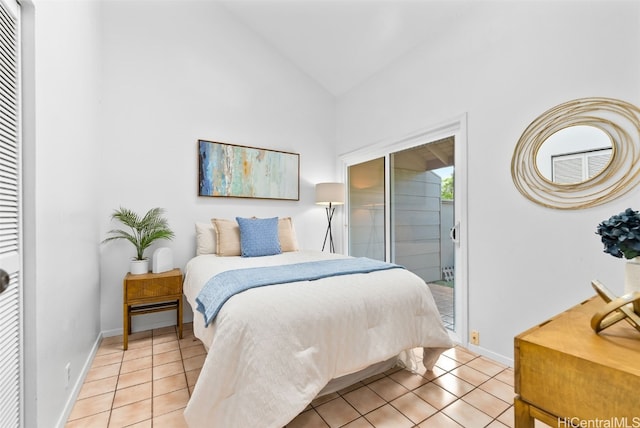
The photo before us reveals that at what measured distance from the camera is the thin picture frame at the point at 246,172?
318 centimetres

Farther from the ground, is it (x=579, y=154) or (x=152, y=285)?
(x=579, y=154)

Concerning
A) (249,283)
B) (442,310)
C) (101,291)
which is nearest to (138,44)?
(101,291)

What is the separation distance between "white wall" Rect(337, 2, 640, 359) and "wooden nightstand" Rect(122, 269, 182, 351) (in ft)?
8.60

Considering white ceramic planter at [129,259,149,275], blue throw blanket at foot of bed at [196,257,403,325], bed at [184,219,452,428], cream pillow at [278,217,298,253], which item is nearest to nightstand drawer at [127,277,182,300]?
white ceramic planter at [129,259,149,275]

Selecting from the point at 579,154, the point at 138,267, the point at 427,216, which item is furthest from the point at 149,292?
the point at 579,154

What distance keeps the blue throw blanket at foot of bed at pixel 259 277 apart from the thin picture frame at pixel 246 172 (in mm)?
1636

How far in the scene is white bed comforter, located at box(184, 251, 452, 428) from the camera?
126 cm

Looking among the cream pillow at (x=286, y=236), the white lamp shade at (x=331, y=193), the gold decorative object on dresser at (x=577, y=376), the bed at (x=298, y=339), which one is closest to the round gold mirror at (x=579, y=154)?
the bed at (x=298, y=339)

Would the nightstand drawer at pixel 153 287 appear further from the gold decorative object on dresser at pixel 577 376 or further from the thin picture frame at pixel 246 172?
the gold decorative object on dresser at pixel 577 376

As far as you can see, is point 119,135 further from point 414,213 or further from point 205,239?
point 414,213

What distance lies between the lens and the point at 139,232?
2760mm

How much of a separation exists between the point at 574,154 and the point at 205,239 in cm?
316

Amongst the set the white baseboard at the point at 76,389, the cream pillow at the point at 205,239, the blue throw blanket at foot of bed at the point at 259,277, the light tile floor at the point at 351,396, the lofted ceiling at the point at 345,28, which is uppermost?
the lofted ceiling at the point at 345,28

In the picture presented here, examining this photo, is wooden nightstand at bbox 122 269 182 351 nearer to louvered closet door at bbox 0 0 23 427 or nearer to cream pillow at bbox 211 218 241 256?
cream pillow at bbox 211 218 241 256
